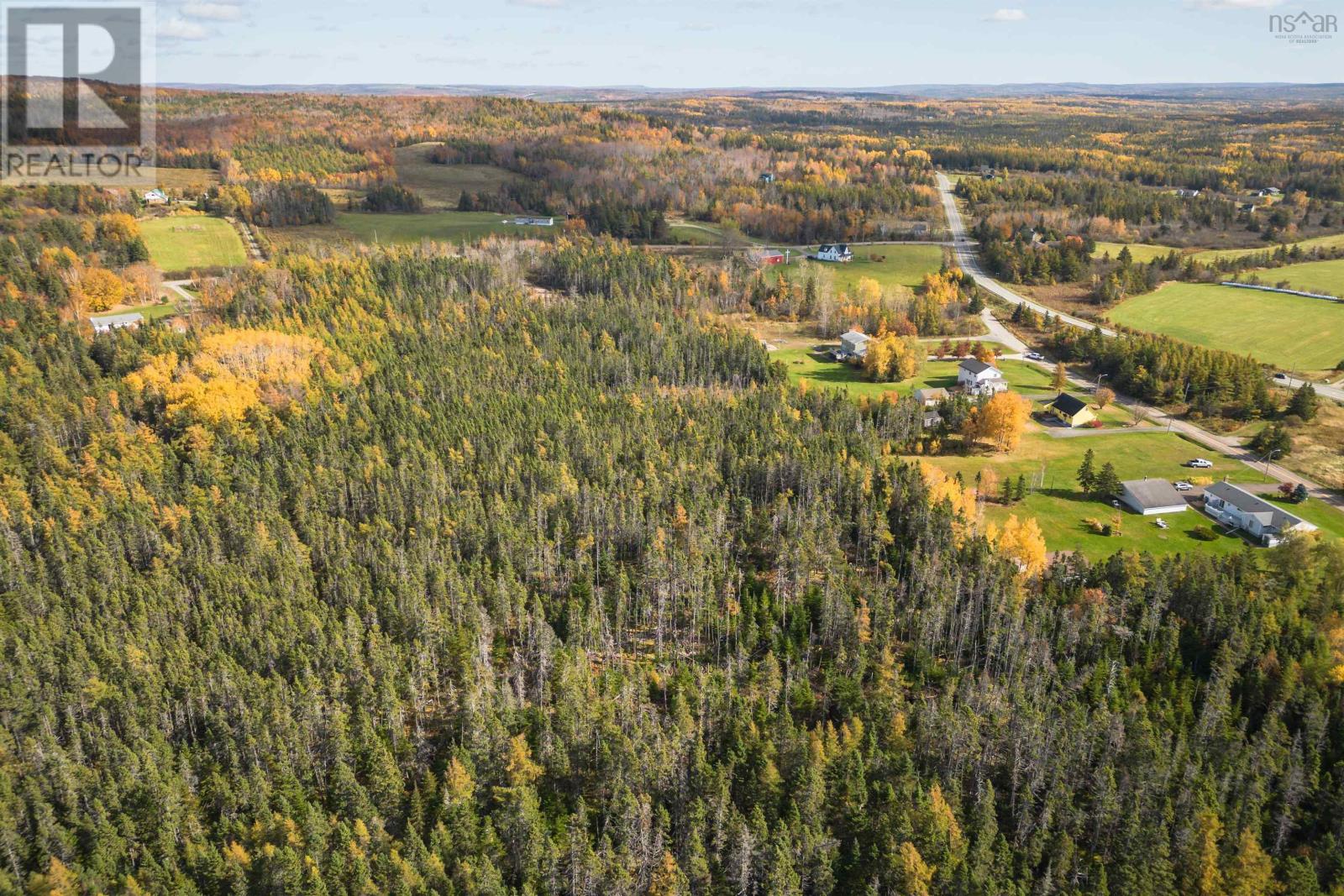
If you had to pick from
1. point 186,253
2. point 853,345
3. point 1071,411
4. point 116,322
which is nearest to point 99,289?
point 116,322

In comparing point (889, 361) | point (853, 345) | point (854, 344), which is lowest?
point (889, 361)

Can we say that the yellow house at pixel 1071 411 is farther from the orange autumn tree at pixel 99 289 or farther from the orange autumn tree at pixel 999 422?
the orange autumn tree at pixel 99 289

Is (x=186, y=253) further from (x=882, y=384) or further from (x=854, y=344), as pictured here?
(x=882, y=384)

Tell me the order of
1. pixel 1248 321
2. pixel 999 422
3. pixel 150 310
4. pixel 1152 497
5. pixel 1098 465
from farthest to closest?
pixel 1248 321, pixel 150 310, pixel 999 422, pixel 1098 465, pixel 1152 497

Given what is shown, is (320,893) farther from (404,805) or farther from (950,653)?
(950,653)

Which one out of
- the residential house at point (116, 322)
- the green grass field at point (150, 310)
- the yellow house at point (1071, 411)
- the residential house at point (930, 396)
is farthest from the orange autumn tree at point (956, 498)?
the green grass field at point (150, 310)

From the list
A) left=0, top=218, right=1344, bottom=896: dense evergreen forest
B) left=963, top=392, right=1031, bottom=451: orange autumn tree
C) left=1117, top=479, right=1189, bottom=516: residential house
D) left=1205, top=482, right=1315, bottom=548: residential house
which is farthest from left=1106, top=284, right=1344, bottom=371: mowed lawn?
left=0, top=218, right=1344, bottom=896: dense evergreen forest
